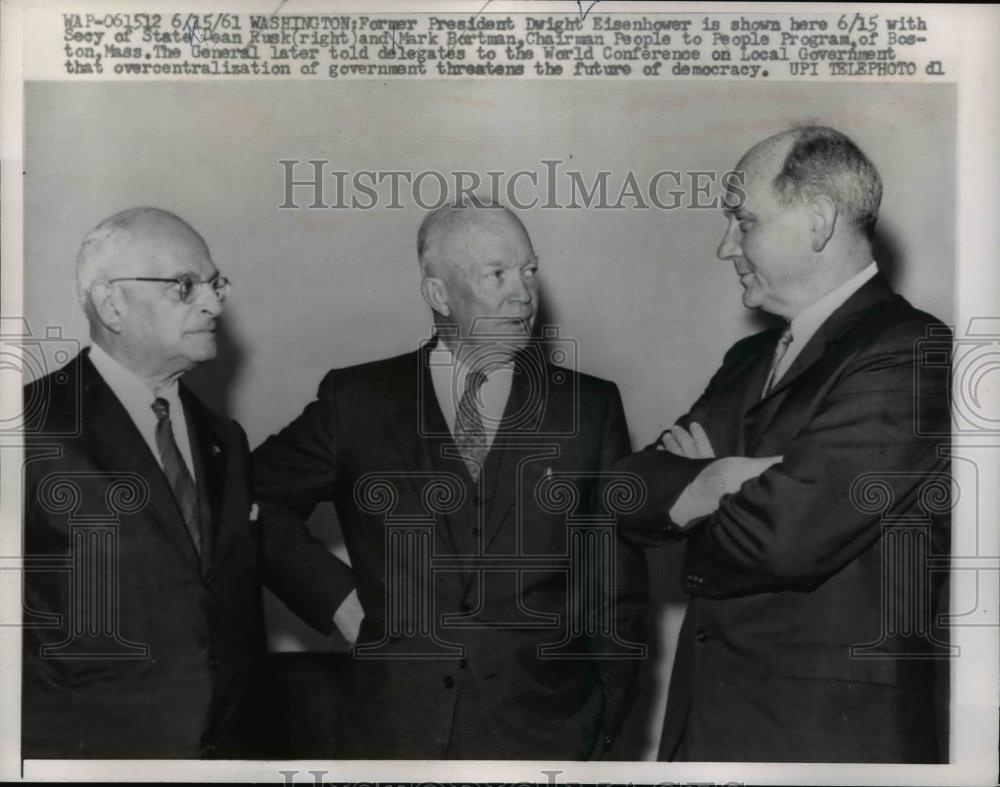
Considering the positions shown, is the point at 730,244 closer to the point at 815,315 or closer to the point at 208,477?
the point at 815,315

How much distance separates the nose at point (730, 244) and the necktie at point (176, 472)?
5.29 feet

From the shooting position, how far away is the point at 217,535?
3420mm

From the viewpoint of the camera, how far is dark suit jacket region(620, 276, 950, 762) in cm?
334

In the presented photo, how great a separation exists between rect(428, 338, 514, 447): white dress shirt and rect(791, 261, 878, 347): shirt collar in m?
0.80

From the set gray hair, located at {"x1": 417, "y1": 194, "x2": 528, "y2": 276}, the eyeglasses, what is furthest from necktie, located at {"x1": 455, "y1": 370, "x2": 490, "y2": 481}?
the eyeglasses

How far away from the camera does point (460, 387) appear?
3.44 metres

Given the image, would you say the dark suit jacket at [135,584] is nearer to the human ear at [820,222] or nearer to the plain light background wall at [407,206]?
the plain light background wall at [407,206]

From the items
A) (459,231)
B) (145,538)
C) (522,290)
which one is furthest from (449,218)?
(145,538)

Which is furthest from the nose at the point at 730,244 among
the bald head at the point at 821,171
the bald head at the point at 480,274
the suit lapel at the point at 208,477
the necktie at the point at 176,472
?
the necktie at the point at 176,472

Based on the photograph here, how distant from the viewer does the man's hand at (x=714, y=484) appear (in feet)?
11.0

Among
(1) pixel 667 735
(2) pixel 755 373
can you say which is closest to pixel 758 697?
(1) pixel 667 735

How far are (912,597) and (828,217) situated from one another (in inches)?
42.7

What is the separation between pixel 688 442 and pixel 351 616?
106 centimetres

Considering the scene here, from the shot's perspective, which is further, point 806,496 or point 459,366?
point 459,366
